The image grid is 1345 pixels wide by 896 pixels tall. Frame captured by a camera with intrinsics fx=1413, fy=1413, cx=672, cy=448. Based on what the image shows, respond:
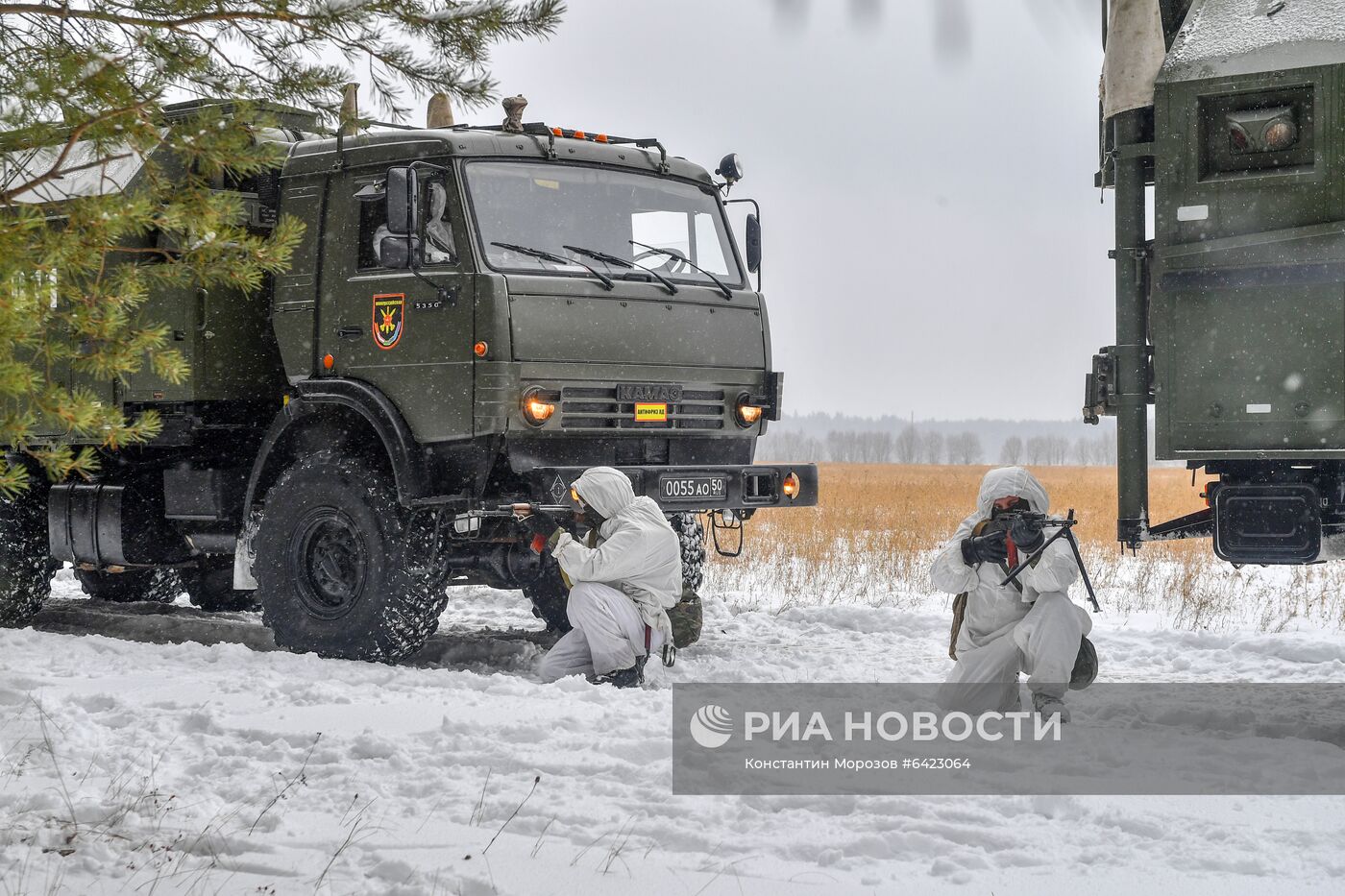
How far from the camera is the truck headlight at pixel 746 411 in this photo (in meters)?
8.77

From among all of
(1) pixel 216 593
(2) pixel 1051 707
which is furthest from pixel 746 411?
(1) pixel 216 593

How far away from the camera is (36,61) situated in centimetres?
517

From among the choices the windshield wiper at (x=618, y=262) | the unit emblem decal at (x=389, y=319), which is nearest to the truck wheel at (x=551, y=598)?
the unit emblem decal at (x=389, y=319)

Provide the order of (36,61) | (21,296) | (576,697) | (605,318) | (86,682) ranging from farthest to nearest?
(605,318) → (86,682) → (576,697) → (36,61) → (21,296)

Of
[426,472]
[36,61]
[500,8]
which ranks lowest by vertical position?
[426,472]

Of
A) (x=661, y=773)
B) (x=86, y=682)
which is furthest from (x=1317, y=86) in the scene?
(x=86, y=682)

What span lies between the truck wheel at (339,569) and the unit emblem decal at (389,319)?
2.52ft

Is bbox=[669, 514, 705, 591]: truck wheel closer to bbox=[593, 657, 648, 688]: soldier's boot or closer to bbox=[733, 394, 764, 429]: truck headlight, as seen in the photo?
bbox=[733, 394, 764, 429]: truck headlight

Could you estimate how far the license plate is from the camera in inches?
318

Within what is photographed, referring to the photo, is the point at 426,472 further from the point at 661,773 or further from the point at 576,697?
the point at 661,773

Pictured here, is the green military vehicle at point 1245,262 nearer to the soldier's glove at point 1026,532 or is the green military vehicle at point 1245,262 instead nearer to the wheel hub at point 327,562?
the soldier's glove at point 1026,532

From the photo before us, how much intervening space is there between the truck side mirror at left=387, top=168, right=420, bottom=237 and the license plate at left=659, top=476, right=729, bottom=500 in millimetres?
2024

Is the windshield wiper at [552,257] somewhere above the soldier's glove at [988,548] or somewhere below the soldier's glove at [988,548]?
above

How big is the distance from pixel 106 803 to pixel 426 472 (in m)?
3.51
